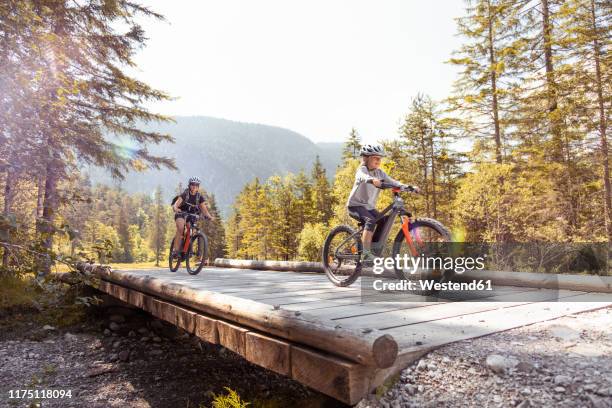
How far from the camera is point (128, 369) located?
27.8ft

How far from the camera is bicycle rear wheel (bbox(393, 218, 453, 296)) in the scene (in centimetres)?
535

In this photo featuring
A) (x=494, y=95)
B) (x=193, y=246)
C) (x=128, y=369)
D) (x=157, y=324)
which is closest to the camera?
(x=128, y=369)

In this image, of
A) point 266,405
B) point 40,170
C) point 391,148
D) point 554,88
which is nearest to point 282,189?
point 391,148

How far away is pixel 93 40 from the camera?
1592 centimetres

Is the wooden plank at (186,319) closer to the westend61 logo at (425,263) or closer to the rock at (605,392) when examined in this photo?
the westend61 logo at (425,263)

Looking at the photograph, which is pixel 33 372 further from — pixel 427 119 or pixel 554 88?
pixel 427 119

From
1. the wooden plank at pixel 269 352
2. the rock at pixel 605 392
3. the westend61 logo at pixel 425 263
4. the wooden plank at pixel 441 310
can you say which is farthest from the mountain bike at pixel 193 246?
the rock at pixel 605 392

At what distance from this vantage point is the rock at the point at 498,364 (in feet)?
8.89

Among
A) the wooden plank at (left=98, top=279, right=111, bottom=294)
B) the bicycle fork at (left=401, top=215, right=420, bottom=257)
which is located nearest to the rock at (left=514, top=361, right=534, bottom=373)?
the bicycle fork at (left=401, top=215, right=420, bottom=257)

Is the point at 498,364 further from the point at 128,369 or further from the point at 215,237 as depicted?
the point at 215,237

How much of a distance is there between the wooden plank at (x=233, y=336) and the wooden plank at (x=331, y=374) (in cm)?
95

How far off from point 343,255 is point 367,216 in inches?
37.2

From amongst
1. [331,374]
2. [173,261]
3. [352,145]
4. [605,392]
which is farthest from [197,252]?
[352,145]

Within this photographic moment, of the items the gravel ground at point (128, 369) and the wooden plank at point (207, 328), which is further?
the gravel ground at point (128, 369)
